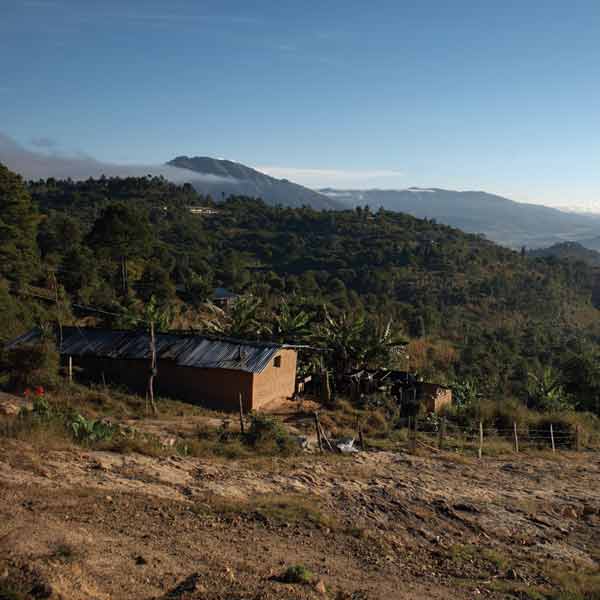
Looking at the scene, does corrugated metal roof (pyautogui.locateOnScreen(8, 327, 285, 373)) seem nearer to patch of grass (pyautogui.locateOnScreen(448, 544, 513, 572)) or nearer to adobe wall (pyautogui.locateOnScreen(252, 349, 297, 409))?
adobe wall (pyautogui.locateOnScreen(252, 349, 297, 409))

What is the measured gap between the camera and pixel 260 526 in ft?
26.1

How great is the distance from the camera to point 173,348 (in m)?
18.9

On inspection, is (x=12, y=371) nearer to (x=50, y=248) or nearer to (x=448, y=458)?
(x=448, y=458)

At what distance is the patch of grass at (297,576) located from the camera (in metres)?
6.30

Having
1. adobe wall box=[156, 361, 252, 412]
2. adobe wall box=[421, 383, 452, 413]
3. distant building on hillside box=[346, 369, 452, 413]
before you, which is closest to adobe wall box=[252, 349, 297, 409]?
adobe wall box=[156, 361, 252, 412]

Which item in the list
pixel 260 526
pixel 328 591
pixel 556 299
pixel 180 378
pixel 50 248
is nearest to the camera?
pixel 328 591

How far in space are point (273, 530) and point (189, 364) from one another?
35.2ft

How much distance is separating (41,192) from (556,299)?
209ft

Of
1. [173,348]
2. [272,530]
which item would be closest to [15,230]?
[173,348]

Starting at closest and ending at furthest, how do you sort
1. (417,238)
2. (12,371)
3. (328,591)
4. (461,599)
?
(328,591) → (461,599) → (12,371) → (417,238)

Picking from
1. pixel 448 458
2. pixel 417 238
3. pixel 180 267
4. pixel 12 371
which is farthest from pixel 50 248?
pixel 417 238

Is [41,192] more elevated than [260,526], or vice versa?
[41,192]

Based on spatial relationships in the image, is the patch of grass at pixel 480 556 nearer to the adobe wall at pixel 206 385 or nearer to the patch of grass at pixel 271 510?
the patch of grass at pixel 271 510

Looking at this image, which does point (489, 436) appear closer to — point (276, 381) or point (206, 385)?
point (276, 381)
